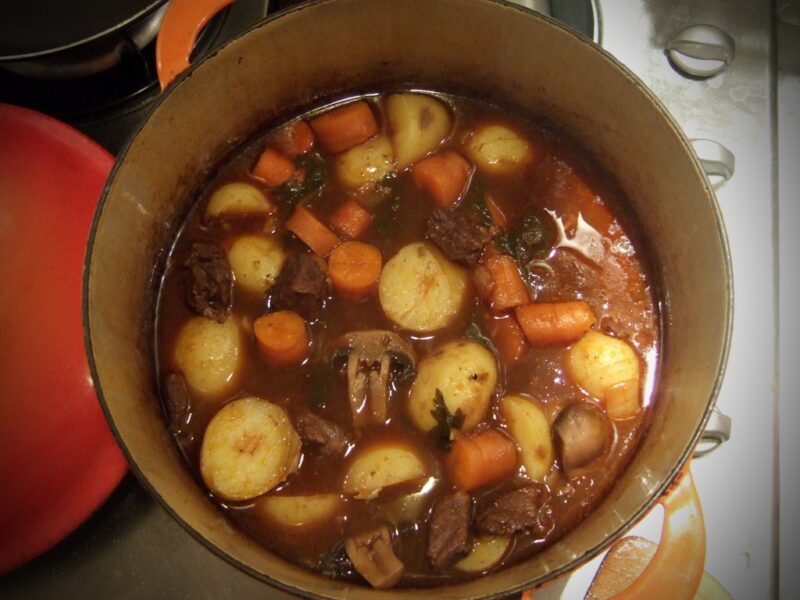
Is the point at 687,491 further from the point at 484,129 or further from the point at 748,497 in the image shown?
the point at 484,129

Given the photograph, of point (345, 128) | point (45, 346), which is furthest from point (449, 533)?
point (45, 346)

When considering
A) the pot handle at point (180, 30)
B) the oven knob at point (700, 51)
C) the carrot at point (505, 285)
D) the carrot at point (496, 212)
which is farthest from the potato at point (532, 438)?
the oven knob at point (700, 51)

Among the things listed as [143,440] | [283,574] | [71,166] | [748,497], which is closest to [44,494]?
[143,440]

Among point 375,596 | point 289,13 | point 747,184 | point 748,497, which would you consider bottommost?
point 748,497

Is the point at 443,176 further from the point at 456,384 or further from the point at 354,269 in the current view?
the point at 456,384

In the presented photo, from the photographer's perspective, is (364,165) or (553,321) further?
(364,165)

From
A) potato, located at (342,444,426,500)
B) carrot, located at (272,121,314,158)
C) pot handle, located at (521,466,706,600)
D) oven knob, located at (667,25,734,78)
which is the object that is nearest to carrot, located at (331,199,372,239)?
carrot, located at (272,121,314,158)

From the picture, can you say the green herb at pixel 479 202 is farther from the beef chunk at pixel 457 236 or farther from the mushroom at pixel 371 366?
the mushroom at pixel 371 366

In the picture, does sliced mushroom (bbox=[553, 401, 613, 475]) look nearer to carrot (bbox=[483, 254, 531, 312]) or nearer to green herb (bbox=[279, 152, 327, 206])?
carrot (bbox=[483, 254, 531, 312])
